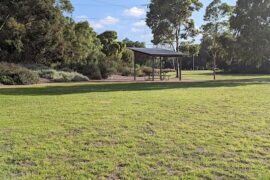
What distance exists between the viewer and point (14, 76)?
21109 millimetres

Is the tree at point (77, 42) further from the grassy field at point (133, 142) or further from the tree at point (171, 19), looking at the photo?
the grassy field at point (133, 142)

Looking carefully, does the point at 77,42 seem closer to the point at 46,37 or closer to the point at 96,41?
the point at 46,37

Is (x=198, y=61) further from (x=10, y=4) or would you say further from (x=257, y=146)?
(x=257, y=146)

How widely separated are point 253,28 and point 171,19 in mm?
14533

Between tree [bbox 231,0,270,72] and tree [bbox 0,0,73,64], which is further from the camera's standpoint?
tree [bbox 0,0,73,64]

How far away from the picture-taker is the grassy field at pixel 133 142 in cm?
515

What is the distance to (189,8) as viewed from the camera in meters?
39.4

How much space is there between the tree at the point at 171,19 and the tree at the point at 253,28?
12.0 metres

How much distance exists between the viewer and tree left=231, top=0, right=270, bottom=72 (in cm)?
2481

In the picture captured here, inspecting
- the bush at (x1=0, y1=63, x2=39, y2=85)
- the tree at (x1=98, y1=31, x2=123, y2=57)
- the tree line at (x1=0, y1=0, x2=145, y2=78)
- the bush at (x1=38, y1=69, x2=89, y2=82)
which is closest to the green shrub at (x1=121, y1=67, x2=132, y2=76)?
the tree line at (x1=0, y1=0, x2=145, y2=78)

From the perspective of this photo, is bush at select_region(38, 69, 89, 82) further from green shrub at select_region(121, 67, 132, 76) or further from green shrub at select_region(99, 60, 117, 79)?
green shrub at select_region(121, 67, 132, 76)

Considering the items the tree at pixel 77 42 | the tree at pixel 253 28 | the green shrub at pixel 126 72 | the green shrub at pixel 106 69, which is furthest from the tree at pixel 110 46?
the tree at pixel 253 28

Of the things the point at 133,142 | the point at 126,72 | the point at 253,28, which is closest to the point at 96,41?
the point at 126,72

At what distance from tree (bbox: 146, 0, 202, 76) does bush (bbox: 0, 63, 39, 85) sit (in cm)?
2020
